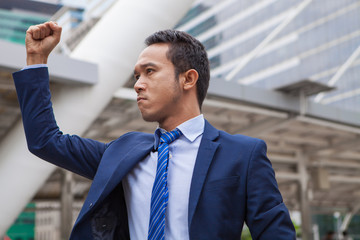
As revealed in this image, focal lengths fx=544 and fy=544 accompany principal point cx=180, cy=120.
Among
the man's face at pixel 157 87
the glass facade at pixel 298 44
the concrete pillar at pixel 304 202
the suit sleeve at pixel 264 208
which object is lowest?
the concrete pillar at pixel 304 202

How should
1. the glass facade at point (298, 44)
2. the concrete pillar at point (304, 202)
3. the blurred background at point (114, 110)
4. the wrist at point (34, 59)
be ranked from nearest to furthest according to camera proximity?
the wrist at point (34, 59), the blurred background at point (114, 110), the concrete pillar at point (304, 202), the glass facade at point (298, 44)

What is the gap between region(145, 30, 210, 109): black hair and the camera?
1997mm

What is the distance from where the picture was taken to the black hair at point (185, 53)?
6.55 ft

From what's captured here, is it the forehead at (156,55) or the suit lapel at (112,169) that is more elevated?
the forehead at (156,55)

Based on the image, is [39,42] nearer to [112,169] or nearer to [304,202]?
[112,169]

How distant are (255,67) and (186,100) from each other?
233 ft

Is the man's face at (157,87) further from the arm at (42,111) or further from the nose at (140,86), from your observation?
the arm at (42,111)

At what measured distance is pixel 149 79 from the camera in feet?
6.42

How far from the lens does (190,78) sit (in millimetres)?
2027

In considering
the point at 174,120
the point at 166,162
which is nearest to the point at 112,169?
the point at 166,162

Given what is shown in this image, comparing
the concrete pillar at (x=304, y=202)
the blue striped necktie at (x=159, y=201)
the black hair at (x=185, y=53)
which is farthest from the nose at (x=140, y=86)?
the concrete pillar at (x=304, y=202)

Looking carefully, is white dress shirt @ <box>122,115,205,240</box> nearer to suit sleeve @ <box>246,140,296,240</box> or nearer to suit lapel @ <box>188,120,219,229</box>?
suit lapel @ <box>188,120,219,229</box>

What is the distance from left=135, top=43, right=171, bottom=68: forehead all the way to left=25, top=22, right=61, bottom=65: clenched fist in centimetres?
33

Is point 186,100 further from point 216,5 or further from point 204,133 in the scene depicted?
point 216,5
